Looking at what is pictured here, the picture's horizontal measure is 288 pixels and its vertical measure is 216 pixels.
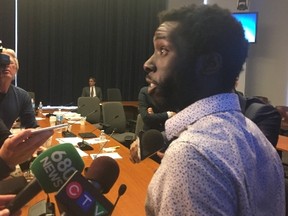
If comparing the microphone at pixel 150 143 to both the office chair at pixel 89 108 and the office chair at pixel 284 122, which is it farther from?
the office chair at pixel 284 122

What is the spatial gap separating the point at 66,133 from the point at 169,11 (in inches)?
118

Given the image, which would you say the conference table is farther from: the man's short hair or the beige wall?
the beige wall

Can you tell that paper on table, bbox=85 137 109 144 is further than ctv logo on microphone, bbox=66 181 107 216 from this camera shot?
Yes

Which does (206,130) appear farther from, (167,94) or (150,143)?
(150,143)

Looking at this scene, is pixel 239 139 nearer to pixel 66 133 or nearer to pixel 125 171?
pixel 125 171

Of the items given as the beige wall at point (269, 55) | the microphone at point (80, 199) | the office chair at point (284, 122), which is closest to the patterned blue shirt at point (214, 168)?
the microphone at point (80, 199)

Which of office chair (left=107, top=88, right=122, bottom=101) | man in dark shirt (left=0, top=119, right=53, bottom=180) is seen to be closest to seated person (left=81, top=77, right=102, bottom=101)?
office chair (left=107, top=88, right=122, bottom=101)

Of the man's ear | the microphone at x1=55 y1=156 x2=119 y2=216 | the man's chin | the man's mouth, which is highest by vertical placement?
the man's ear

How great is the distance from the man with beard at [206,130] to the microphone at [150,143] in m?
1.06

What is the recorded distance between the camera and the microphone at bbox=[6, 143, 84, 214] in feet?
3.44

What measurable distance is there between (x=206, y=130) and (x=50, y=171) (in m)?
0.52

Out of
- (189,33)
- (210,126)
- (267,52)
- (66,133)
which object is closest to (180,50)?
(189,33)

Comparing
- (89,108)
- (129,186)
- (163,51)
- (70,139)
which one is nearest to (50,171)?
(163,51)

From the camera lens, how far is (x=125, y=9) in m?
8.26
